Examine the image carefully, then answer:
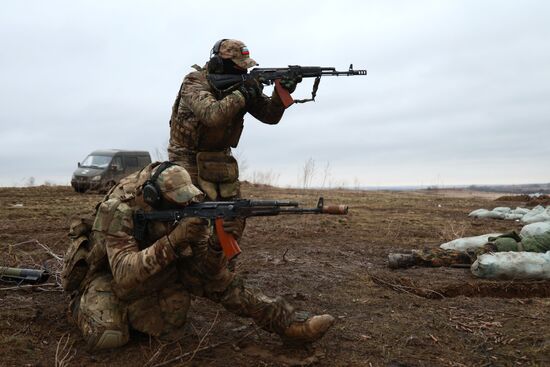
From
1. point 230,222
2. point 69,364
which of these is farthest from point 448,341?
point 69,364

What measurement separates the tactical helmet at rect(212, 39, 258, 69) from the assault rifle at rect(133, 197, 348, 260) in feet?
5.23

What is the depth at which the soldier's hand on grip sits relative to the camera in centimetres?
269

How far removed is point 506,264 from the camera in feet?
16.0

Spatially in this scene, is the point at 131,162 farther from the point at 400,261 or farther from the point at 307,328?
the point at 307,328

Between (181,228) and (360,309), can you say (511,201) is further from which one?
(181,228)

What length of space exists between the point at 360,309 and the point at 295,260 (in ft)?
5.56

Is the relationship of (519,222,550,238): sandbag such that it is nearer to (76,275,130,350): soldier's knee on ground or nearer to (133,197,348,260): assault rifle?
(133,197,348,260): assault rifle

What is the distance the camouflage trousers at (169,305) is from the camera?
3.05m

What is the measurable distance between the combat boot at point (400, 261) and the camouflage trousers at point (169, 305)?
8.74 ft

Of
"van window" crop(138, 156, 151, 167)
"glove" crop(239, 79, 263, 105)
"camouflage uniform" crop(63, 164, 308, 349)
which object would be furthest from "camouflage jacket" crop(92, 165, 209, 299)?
"van window" crop(138, 156, 151, 167)

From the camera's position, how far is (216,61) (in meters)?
4.04

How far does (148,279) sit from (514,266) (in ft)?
11.7

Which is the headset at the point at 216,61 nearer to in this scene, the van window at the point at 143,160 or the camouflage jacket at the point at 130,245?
the camouflage jacket at the point at 130,245

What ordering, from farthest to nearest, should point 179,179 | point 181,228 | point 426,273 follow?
1. point 426,273
2. point 179,179
3. point 181,228
